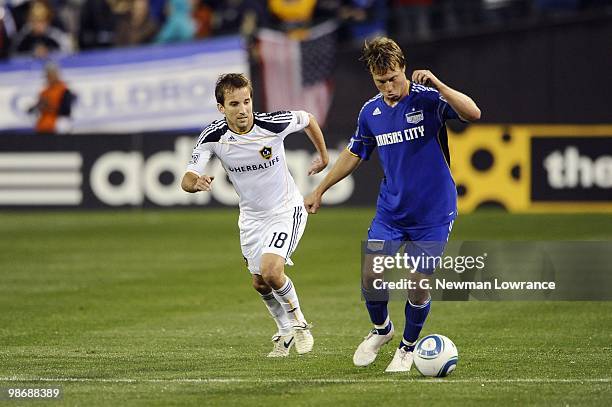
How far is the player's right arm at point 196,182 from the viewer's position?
8.55 m

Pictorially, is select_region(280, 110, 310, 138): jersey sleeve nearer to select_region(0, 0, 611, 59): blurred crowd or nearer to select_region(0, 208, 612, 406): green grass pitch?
select_region(0, 208, 612, 406): green grass pitch

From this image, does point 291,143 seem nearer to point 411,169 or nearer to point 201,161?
point 201,161

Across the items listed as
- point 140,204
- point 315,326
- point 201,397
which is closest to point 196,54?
point 140,204

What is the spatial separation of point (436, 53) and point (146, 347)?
12.8 meters

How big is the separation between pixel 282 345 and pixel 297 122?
168cm

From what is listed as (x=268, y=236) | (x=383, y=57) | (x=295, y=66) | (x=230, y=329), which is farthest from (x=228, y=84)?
(x=295, y=66)

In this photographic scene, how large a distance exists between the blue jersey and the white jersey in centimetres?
90

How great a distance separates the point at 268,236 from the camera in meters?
9.20

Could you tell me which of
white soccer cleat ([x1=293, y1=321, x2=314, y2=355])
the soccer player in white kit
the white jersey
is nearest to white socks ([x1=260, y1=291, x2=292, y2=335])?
the soccer player in white kit

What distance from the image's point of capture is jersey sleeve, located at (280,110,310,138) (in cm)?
934

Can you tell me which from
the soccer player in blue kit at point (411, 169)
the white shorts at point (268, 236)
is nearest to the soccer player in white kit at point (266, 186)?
the white shorts at point (268, 236)

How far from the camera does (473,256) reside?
9141mm

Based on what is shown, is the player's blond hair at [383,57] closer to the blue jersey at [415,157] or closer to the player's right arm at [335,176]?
the blue jersey at [415,157]

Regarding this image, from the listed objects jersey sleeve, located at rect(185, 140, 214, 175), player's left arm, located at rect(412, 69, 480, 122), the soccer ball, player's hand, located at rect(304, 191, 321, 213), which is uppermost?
player's left arm, located at rect(412, 69, 480, 122)
